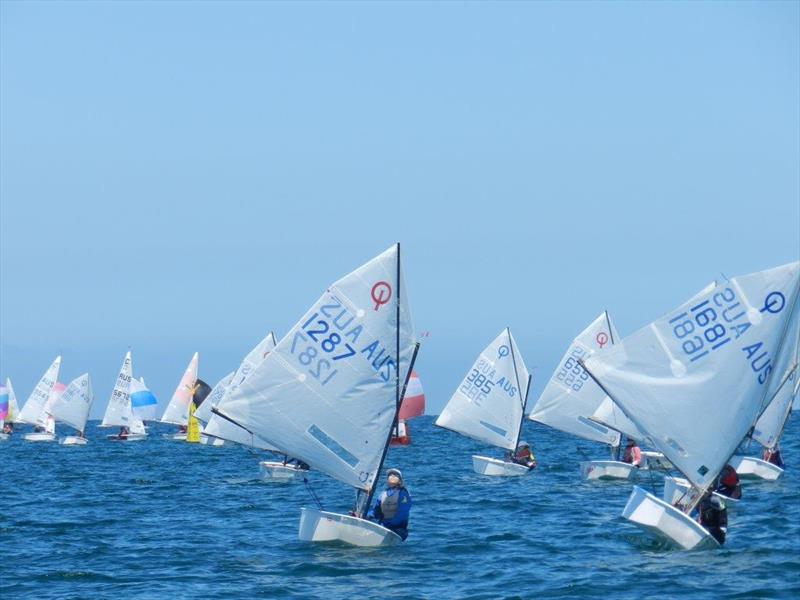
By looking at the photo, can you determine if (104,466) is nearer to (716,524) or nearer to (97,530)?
(97,530)

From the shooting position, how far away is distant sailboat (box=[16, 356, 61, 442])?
90.8 m

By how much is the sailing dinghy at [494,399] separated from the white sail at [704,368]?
2181cm

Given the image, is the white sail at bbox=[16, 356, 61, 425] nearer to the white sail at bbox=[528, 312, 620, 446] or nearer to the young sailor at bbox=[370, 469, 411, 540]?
the white sail at bbox=[528, 312, 620, 446]

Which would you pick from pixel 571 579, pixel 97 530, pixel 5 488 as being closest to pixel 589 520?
pixel 571 579

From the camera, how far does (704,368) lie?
2814cm

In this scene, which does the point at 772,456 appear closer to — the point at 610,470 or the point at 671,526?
the point at 610,470

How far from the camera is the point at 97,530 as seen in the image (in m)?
32.6

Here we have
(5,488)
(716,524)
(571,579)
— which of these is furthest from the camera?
(5,488)

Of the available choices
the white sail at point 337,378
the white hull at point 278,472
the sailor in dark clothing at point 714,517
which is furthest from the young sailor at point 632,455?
the white sail at point 337,378

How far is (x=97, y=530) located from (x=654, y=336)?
14.5m

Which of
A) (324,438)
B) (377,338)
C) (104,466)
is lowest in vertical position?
(104,466)

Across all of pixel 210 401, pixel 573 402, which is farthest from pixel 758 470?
pixel 210 401

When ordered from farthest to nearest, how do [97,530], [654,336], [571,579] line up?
[97,530]
[654,336]
[571,579]

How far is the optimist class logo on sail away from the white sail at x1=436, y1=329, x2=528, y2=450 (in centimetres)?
2232
